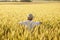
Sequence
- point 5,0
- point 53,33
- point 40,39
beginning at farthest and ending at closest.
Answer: point 5,0 < point 53,33 < point 40,39

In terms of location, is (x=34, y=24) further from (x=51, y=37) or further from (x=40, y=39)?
(x=40, y=39)

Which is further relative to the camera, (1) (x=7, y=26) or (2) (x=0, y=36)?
(1) (x=7, y=26)

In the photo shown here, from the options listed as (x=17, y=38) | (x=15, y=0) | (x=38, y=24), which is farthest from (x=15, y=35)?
(x=15, y=0)

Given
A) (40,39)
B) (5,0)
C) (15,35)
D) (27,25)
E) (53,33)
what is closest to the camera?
(40,39)

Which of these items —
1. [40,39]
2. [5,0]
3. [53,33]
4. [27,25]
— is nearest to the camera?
[40,39]

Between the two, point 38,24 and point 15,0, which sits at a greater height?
point 38,24

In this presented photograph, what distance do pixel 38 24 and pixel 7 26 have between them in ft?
2.03

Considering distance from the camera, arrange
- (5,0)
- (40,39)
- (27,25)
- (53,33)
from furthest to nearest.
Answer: (5,0) → (27,25) → (53,33) → (40,39)

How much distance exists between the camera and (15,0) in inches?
1007

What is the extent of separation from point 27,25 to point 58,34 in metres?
0.78

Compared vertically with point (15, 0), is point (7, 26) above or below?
above

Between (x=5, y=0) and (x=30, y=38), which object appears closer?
(x=30, y=38)

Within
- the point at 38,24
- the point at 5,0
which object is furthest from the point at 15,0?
the point at 38,24

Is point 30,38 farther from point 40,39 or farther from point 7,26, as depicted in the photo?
point 7,26
